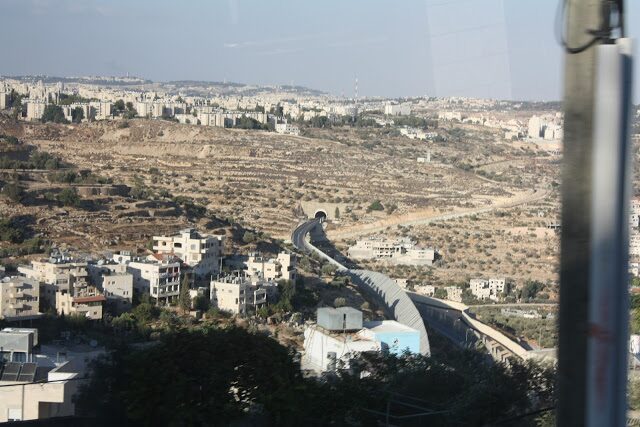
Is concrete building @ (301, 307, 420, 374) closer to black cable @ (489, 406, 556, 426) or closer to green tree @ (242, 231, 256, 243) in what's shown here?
black cable @ (489, 406, 556, 426)

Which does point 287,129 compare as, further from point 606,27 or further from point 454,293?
point 606,27

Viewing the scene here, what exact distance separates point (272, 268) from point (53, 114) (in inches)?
964

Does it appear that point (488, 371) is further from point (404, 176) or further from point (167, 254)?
point (404, 176)

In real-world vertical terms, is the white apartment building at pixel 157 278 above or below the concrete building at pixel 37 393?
below

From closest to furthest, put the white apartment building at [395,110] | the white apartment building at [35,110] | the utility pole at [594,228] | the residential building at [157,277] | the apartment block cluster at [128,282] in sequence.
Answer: the utility pole at [594,228]
the apartment block cluster at [128,282]
the residential building at [157,277]
the white apartment building at [35,110]
the white apartment building at [395,110]

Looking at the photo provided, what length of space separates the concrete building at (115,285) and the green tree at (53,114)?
24399 millimetres

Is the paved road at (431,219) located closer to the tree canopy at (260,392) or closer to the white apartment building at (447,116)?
the white apartment building at (447,116)

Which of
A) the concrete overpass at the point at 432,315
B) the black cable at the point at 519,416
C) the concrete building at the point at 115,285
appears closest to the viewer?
the black cable at the point at 519,416

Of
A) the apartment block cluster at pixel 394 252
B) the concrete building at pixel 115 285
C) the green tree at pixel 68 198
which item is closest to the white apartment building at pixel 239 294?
the concrete building at pixel 115 285

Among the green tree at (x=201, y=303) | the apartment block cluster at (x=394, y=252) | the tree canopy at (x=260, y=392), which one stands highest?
the tree canopy at (x=260, y=392)

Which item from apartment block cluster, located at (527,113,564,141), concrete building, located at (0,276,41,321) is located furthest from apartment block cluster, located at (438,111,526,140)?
concrete building, located at (0,276,41,321)

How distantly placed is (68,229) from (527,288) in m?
7.59

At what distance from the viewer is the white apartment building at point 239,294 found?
8.95m

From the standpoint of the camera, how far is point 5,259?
1173 cm
